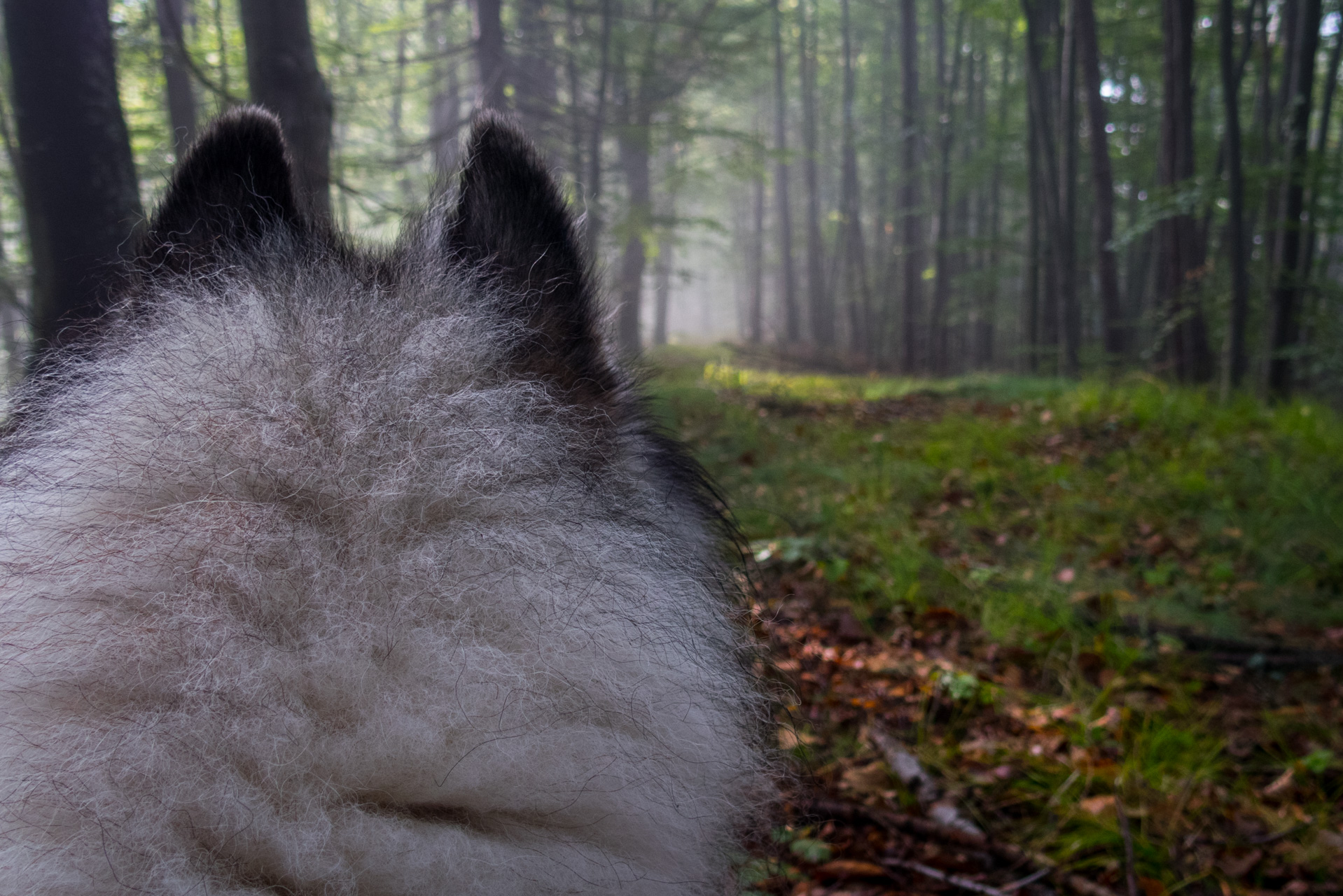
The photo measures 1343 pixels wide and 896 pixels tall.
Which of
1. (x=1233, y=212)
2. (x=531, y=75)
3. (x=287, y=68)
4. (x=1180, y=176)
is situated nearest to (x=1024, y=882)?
(x=287, y=68)

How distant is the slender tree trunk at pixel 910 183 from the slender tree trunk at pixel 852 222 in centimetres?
418

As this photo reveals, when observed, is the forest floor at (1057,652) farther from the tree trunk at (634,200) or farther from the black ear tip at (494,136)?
the tree trunk at (634,200)

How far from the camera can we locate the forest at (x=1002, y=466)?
198cm

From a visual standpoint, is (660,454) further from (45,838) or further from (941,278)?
(941,278)

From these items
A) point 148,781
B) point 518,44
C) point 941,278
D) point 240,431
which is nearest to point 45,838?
point 148,781

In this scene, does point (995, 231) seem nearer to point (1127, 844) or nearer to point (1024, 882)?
point (1127, 844)

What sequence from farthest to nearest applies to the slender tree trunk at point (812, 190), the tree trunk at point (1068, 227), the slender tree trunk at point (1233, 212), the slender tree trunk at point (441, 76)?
the slender tree trunk at point (812, 190) → the tree trunk at point (1068, 227) → the slender tree trunk at point (441, 76) → the slender tree trunk at point (1233, 212)

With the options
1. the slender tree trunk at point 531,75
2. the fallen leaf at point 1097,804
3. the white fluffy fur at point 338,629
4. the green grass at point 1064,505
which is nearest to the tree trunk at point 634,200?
the slender tree trunk at point 531,75

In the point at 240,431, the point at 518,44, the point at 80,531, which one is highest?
the point at 518,44

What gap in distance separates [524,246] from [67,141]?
2.99 m

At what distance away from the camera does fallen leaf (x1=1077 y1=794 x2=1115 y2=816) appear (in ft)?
6.65

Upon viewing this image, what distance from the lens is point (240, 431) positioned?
87 centimetres

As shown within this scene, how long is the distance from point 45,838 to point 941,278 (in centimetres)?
1931

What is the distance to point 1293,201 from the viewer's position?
7.40m
